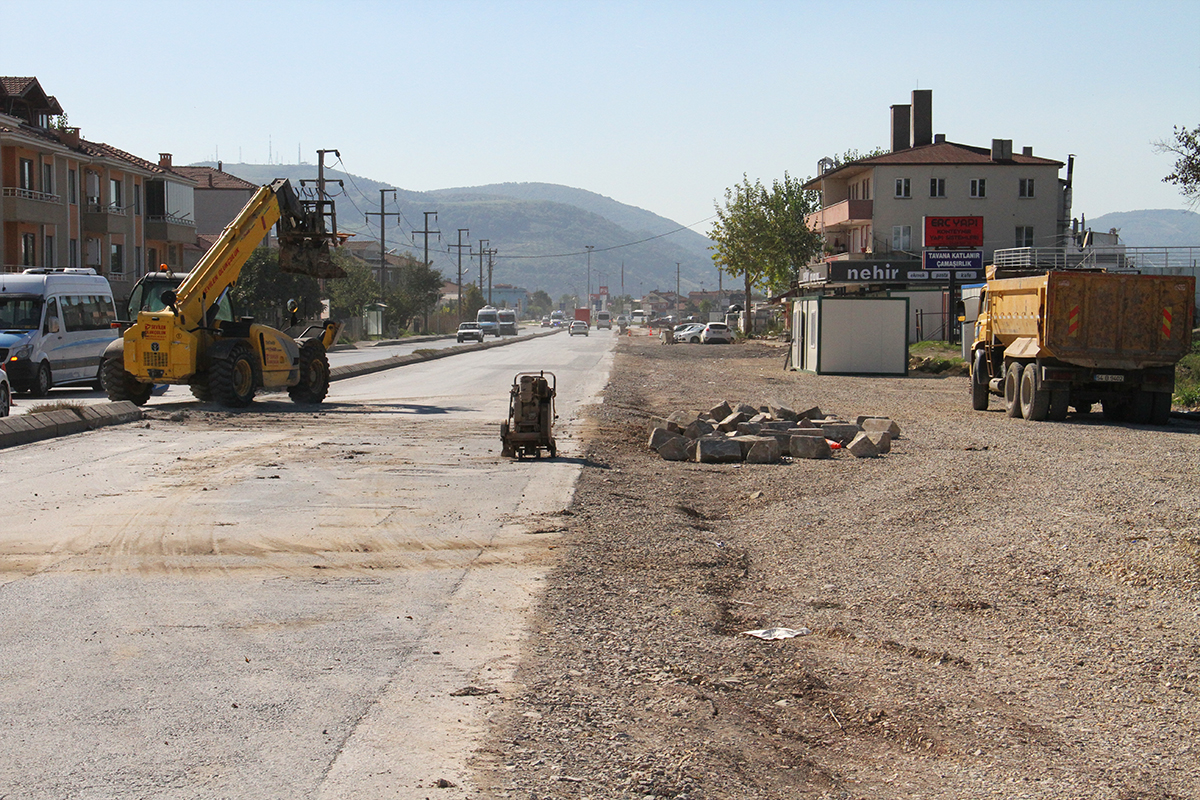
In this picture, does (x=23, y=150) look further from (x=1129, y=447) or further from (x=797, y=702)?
(x=797, y=702)

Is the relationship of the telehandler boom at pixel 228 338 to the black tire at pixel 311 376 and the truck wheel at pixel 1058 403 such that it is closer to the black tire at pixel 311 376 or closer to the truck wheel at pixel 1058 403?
the black tire at pixel 311 376

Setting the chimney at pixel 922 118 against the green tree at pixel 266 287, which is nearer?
the green tree at pixel 266 287

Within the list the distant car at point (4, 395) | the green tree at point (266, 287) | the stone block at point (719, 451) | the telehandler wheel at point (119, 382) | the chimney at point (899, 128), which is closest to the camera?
the stone block at point (719, 451)

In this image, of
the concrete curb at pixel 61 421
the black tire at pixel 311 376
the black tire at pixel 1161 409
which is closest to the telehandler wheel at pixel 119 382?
the concrete curb at pixel 61 421

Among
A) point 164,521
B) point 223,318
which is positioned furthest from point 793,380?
point 164,521

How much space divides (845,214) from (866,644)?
6863 centimetres

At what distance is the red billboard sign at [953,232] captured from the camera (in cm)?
5400

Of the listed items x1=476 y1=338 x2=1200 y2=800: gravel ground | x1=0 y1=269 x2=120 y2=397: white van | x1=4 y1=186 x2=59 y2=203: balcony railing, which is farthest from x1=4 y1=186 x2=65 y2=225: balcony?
x1=476 y1=338 x2=1200 y2=800: gravel ground

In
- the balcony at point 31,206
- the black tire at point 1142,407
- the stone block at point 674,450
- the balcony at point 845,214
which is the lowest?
the stone block at point 674,450

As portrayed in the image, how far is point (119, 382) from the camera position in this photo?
843 inches

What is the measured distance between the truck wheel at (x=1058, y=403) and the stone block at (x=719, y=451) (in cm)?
933

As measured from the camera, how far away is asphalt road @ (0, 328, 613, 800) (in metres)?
4.72

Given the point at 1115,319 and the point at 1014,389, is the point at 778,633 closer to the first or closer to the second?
the point at 1115,319

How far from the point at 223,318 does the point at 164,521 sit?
13560 mm
